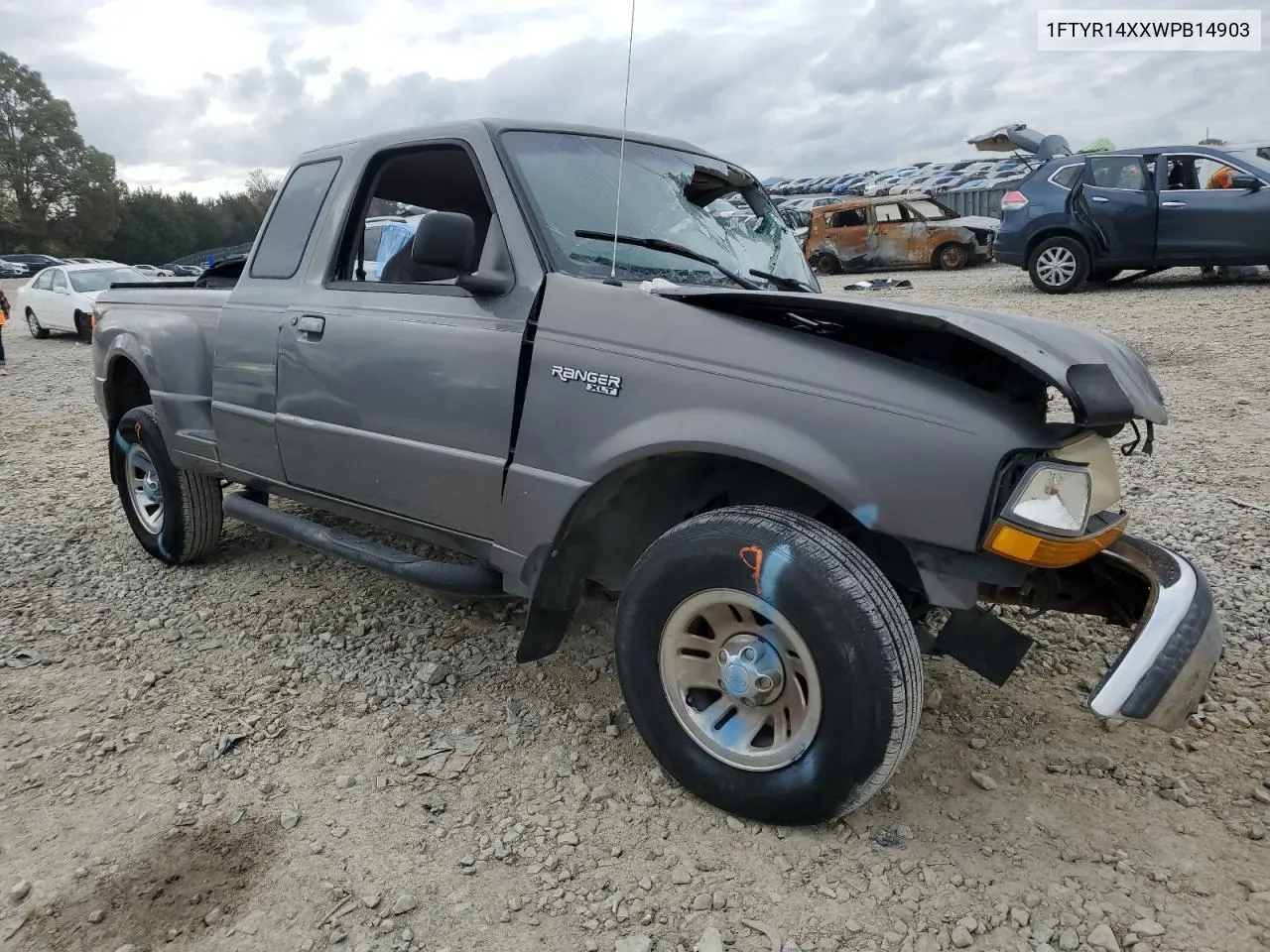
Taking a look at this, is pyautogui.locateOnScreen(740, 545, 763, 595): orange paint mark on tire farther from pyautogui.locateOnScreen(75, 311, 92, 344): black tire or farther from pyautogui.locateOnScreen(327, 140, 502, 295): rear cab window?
pyautogui.locateOnScreen(75, 311, 92, 344): black tire

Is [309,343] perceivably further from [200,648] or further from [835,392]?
[835,392]

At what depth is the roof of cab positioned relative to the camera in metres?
3.13

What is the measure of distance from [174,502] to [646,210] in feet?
9.16

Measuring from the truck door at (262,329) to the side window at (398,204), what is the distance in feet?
0.68

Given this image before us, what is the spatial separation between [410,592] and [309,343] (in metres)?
1.28

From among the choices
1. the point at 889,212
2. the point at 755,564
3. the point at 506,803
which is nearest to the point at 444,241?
the point at 755,564

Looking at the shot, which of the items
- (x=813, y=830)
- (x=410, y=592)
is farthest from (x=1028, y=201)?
(x=813, y=830)

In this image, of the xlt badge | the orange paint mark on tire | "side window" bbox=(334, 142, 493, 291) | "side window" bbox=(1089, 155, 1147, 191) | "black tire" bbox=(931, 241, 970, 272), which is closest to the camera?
the orange paint mark on tire

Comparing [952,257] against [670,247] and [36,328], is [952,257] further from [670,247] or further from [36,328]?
[36,328]

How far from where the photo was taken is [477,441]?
288 cm

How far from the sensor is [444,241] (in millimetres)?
2660

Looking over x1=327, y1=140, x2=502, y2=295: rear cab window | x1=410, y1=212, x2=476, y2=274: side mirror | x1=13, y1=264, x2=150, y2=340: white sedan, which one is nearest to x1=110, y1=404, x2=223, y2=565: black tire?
x1=327, y1=140, x2=502, y2=295: rear cab window

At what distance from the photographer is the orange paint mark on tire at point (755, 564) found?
7.50 ft

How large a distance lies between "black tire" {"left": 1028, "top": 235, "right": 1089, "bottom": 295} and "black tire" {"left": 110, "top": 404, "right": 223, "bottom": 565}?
429 inches
